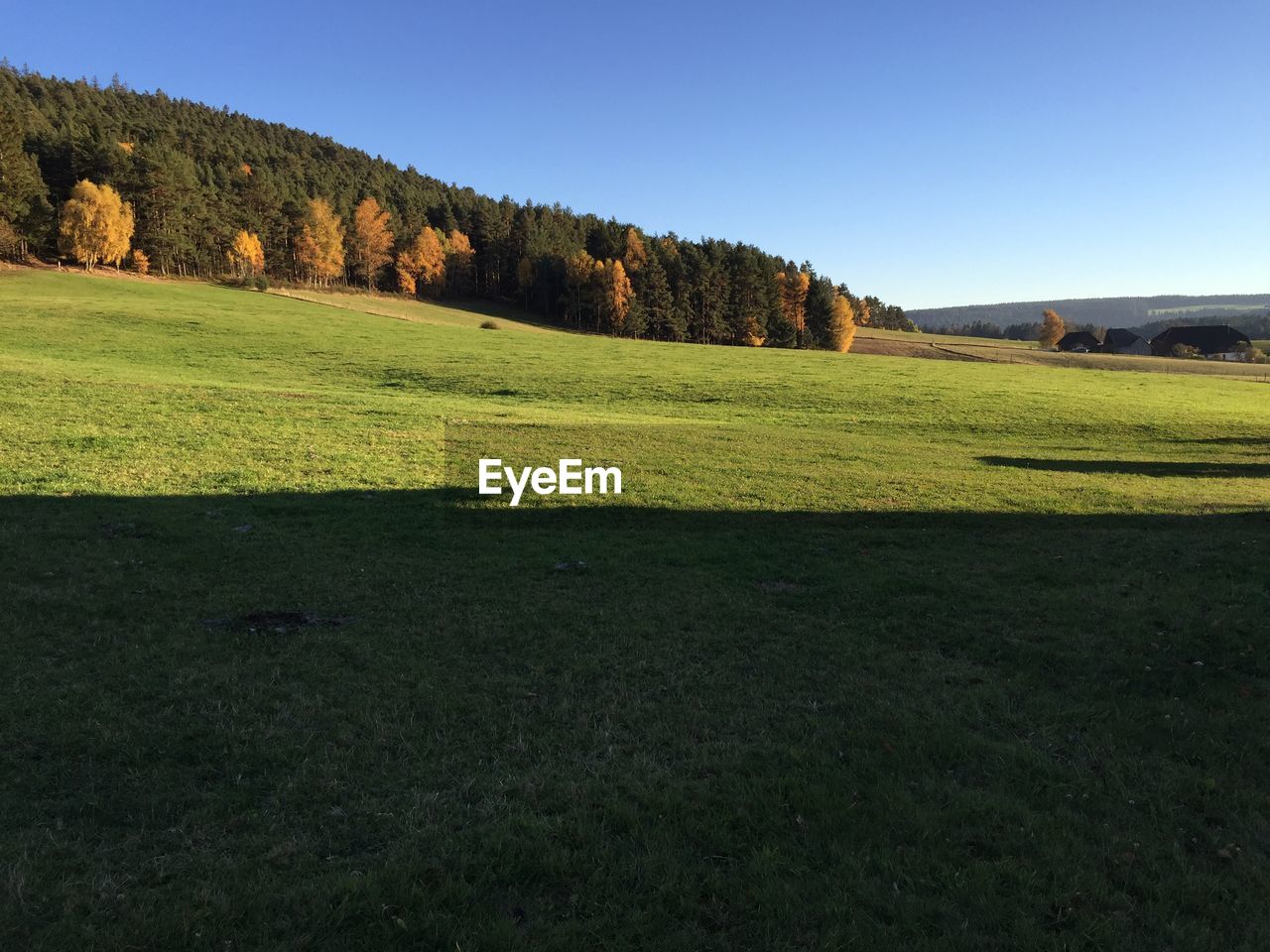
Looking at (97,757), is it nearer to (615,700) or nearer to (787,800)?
(615,700)

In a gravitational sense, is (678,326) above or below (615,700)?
above

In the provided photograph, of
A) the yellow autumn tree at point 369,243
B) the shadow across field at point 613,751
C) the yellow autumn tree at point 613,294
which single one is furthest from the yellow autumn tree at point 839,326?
the shadow across field at point 613,751

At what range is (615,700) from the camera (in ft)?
20.9

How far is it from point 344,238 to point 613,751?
390 ft

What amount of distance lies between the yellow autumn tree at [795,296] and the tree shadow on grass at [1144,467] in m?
86.6

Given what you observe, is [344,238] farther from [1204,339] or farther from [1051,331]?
[1204,339]

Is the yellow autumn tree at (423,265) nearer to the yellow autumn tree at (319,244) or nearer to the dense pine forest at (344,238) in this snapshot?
the dense pine forest at (344,238)

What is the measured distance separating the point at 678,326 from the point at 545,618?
93331 millimetres

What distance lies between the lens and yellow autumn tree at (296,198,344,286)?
98625mm

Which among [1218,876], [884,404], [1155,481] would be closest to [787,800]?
[1218,876]

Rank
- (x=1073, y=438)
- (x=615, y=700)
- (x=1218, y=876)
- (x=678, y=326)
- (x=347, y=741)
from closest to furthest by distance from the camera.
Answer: (x=1218, y=876) < (x=347, y=741) < (x=615, y=700) < (x=1073, y=438) < (x=678, y=326)

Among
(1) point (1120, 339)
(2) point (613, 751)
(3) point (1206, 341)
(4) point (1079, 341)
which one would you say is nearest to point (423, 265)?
(2) point (613, 751)

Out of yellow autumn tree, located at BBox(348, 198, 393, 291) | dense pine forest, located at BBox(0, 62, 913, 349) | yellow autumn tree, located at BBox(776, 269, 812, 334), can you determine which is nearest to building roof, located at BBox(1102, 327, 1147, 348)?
dense pine forest, located at BBox(0, 62, 913, 349)

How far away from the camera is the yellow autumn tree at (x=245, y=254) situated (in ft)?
293
